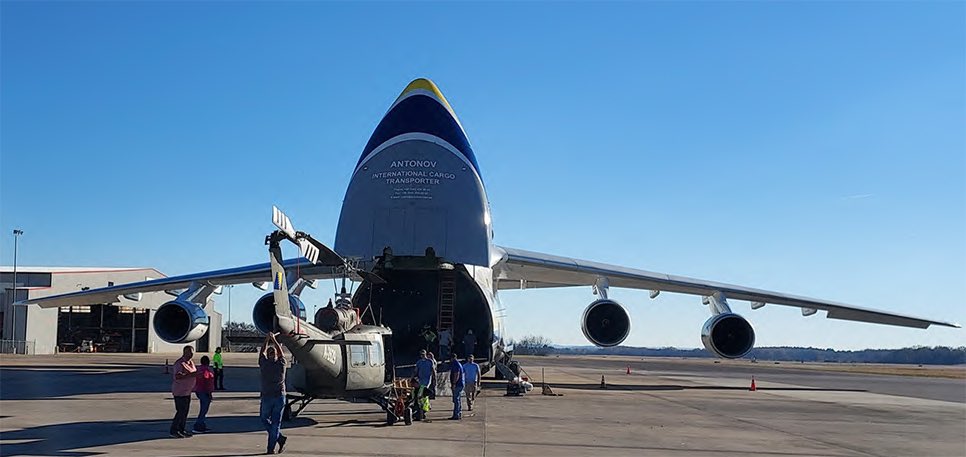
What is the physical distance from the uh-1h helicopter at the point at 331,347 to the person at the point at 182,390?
1400 millimetres

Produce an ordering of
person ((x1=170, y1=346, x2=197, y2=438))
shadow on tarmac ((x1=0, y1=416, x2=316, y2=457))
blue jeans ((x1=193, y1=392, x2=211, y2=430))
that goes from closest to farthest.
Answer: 1. shadow on tarmac ((x1=0, y1=416, x2=316, y2=457))
2. person ((x1=170, y1=346, x2=197, y2=438))
3. blue jeans ((x1=193, y1=392, x2=211, y2=430))

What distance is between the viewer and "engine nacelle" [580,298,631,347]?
19984 mm

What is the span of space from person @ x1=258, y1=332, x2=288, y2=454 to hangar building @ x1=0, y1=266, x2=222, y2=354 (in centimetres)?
3589

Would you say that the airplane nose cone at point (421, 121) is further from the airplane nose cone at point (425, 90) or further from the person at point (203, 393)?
the person at point (203, 393)

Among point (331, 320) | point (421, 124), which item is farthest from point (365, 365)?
point (421, 124)

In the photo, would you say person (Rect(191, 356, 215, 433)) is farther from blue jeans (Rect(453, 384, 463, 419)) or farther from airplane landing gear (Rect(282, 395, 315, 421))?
blue jeans (Rect(453, 384, 463, 419))

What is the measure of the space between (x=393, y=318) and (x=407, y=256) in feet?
7.99

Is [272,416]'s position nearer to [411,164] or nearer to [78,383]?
[411,164]

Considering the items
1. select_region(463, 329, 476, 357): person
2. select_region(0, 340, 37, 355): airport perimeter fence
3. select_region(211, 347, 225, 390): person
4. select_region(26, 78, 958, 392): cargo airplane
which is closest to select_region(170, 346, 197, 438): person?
select_region(26, 78, 958, 392): cargo airplane

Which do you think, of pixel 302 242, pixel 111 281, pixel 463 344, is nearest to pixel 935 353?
pixel 111 281

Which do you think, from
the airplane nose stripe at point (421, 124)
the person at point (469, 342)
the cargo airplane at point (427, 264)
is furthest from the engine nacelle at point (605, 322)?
the airplane nose stripe at point (421, 124)

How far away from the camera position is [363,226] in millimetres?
18188

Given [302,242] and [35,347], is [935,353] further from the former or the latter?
[302,242]

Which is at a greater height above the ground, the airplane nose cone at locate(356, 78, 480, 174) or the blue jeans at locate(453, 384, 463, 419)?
the airplane nose cone at locate(356, 78, 480, 174)
